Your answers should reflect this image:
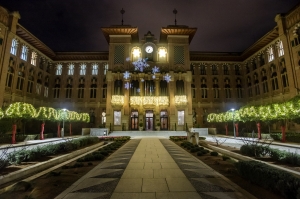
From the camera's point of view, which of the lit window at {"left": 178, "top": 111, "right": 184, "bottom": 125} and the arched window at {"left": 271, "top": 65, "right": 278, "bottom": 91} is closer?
the arched window at {"left": 271, "top": 65, "right": 278, "bottom": 91}

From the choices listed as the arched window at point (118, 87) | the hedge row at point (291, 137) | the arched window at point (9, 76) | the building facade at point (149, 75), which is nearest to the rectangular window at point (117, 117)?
the building facade at point (149, 75)

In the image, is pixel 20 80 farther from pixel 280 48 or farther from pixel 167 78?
pixel 280 48

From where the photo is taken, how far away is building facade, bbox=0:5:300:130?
30.1m

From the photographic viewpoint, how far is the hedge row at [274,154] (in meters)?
7.45

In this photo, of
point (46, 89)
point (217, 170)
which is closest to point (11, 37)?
point (46, 89)

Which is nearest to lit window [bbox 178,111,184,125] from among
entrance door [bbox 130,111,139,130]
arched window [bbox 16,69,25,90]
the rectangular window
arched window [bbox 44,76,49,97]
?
entrance door [bbox 130,111,139,130]

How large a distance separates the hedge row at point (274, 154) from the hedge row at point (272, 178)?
365 centimetres

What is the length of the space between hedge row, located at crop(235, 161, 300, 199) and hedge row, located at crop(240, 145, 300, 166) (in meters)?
3.65

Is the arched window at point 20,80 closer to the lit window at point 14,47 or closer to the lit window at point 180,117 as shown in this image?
the lit window at point 14,47

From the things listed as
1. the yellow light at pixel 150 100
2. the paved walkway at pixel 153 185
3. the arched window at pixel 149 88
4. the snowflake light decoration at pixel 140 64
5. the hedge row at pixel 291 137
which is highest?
the snowflake light decoration at pixel 140 64

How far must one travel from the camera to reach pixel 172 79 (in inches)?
1441

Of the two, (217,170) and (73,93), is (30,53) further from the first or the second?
(217,170)

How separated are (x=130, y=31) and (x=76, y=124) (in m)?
25.4

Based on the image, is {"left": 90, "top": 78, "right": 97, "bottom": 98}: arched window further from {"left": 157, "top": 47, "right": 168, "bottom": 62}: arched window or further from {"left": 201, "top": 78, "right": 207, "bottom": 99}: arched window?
{"left": 201, "top": 78, "right": 207, "bottom": 99}: arched window
